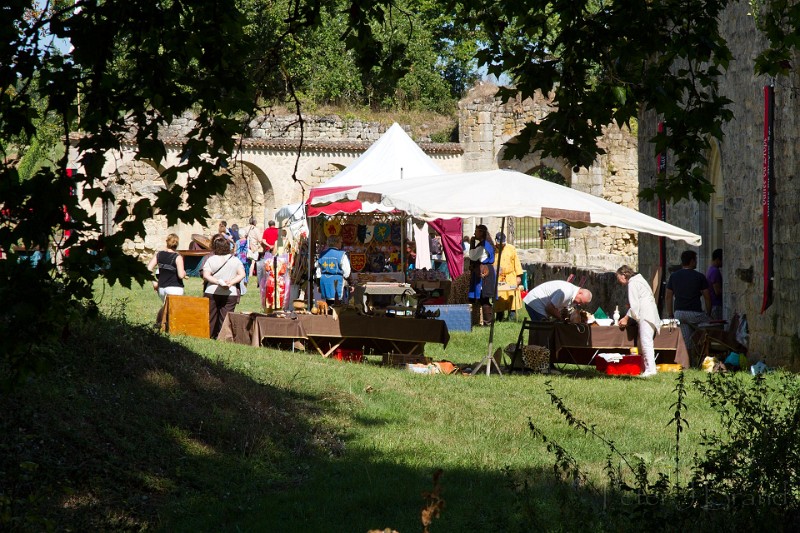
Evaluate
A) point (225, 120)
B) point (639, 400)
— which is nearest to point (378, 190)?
point (639, 400)

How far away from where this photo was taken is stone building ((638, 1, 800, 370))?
12.3 m

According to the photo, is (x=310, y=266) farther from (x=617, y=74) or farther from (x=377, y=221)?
(x=617, y=74)

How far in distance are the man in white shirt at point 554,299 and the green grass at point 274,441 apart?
5.17 ft

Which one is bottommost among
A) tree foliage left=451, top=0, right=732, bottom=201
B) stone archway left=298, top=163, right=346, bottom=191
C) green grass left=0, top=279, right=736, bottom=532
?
green grass left=0, top=279, right=736, bottom=532

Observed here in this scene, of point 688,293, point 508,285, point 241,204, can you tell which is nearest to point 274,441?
point 688,293

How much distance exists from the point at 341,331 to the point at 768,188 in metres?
5.66

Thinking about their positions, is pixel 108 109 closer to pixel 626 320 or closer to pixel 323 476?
pixel 323 476

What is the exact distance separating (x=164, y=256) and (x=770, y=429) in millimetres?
10826

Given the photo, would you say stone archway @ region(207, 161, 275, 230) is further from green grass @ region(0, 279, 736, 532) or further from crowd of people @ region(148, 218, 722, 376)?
A: green grass @ region(0, 279, 736, 532)

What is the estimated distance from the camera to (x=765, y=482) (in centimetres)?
493

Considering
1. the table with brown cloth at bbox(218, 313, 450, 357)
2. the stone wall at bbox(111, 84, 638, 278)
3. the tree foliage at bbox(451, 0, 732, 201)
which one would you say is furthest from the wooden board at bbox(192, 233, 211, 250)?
the tree foliage at bbox(451, 0, 732, 201)

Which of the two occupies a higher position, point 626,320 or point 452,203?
point 452,203

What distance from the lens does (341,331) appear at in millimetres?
13391

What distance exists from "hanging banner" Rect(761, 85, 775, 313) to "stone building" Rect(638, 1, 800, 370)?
0.09m
